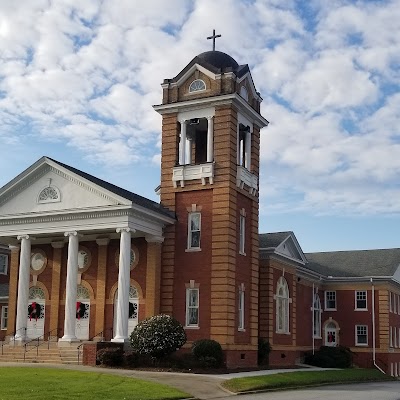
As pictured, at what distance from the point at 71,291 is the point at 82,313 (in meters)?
4.17

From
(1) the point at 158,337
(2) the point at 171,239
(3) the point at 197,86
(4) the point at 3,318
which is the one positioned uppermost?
(3) the point at 197,86

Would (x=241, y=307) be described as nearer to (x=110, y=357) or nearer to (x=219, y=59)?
(x=110, y=357)

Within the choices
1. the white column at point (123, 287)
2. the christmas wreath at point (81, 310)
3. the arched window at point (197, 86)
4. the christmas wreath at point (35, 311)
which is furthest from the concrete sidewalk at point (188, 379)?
the arched window at point (197, 86)

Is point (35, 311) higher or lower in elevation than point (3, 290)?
lower

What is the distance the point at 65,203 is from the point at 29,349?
7968 millimetres

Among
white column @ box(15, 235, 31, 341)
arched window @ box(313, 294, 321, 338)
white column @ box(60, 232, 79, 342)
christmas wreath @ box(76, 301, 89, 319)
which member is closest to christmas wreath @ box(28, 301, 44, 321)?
christmas wreath @ box(76, 301, 89, 319)

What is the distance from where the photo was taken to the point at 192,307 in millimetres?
39250

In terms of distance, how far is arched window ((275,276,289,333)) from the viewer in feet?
153

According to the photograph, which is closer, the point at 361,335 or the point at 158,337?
the point at 158,337

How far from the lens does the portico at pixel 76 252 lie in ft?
124

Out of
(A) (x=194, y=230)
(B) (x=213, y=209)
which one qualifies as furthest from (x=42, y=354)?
(B) (x=213, y=209)

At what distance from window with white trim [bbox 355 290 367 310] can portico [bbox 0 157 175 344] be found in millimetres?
24293

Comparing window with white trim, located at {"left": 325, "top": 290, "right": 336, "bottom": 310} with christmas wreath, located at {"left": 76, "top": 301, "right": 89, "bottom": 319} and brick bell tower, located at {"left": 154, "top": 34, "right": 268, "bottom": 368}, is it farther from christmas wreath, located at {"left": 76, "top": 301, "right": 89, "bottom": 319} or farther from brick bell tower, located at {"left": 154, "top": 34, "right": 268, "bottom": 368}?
christmas wreath, located at {"left": 76, "top": 301, "right": 89, "bottom": 319}

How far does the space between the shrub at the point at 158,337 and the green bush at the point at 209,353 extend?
1.16 metres
